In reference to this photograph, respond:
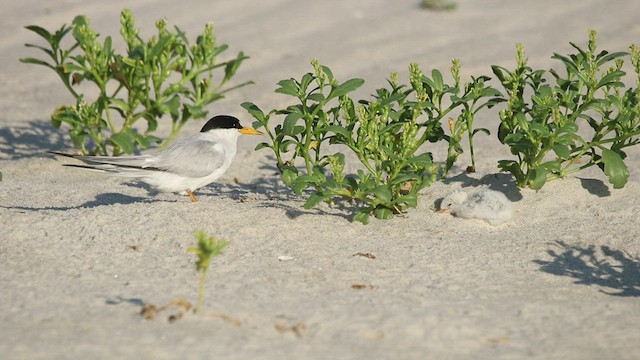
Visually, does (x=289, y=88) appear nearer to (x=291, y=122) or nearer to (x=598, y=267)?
(x=291, y=122)

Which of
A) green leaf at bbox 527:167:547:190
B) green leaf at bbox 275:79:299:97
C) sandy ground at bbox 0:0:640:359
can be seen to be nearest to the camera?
sandy ground at bbox 0:0:640:359

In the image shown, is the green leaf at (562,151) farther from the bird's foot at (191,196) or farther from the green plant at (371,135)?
the bird's foot at (191,196)

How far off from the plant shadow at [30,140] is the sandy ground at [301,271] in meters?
0.02

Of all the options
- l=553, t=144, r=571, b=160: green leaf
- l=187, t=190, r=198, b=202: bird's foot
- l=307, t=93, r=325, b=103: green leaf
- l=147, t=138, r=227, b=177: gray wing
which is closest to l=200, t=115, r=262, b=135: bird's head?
l=147, t=138, r=227, b=177: gray wing

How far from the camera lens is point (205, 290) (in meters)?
3.71

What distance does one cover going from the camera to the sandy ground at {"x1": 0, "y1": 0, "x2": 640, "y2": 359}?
3262mm

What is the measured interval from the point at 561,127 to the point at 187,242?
190cm

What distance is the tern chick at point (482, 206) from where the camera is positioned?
468 centimetres

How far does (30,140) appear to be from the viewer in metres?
6.64

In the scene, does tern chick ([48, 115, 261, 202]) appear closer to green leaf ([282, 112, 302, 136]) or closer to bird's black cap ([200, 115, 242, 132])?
bird's black cap ([200, 115, 242, 132])

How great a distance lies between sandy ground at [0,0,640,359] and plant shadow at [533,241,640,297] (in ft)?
0.04

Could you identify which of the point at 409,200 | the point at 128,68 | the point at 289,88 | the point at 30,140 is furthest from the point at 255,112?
the point at 30,140

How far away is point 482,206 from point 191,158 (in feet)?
5.19

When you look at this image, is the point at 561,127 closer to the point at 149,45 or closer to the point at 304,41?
the point at 149,45
